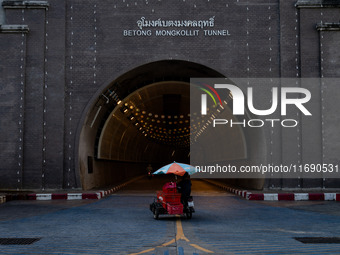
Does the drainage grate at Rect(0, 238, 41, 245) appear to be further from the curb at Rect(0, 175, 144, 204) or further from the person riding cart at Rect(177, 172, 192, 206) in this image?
the curb at Rect(0, 175, 144, 204)

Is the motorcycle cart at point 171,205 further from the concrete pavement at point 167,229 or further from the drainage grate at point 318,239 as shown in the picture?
the drainage grate at point 318,239

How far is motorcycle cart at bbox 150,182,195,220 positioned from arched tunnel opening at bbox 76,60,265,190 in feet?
28.8

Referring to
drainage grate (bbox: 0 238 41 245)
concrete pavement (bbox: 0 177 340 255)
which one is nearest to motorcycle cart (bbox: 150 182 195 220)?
concrete pavement (bbox: 0 177 340 255)

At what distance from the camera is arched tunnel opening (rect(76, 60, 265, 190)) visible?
22.0 metres

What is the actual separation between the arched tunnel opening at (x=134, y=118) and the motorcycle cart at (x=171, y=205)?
8.78m

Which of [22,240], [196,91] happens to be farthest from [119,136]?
[22,240]

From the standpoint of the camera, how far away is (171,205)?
12500mm

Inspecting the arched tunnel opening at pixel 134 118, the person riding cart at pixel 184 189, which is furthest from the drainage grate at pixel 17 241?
→ the arched tunnel opening at pixel 134 118

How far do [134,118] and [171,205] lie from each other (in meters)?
19.4

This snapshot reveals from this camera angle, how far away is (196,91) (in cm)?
2658

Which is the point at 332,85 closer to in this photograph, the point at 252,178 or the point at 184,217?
the point at 252,178

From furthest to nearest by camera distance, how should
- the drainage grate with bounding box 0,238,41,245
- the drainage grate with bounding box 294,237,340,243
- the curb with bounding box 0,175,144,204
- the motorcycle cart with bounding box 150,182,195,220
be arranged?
the curb with bounding box 0,175,144,204 → the motorcycle cart with bounding box 150,182,195,220 → the drainage grate with bounding box 294,237,340,243 → the drainage grate with bounding box 0,238,41,245

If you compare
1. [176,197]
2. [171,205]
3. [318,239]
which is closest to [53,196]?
[176,197]

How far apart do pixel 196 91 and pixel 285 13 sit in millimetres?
7262
